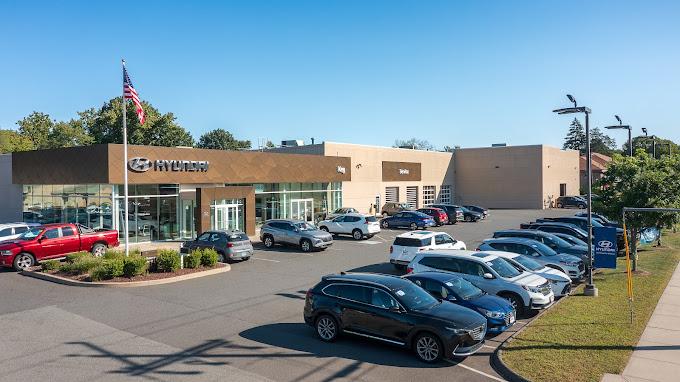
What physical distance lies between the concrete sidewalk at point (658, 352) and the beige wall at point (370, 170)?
31123 mm

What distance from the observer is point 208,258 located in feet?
65.0

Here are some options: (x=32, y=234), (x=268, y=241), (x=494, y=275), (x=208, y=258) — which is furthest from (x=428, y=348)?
(x=268, y=241)

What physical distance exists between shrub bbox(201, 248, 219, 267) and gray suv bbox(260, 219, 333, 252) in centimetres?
633

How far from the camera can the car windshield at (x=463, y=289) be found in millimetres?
11883

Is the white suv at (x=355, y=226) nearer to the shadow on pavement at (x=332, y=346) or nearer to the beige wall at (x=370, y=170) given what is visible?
the beige wall at (x=370, y=170)

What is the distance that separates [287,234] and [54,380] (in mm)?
17758

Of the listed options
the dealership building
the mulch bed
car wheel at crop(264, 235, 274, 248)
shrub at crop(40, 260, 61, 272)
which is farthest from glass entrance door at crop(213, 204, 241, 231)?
shrub at crop(40, 260, 61, 272)

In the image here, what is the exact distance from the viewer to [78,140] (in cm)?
6569

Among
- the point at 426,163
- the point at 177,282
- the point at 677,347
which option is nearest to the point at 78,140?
the point at 426,163

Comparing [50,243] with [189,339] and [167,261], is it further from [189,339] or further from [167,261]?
[189,339]

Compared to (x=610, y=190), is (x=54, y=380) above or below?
below

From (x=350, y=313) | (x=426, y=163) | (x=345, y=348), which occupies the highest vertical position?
(x=426, y=163)

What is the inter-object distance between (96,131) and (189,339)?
60.8 m

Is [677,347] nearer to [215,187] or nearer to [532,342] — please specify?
[532,342]
